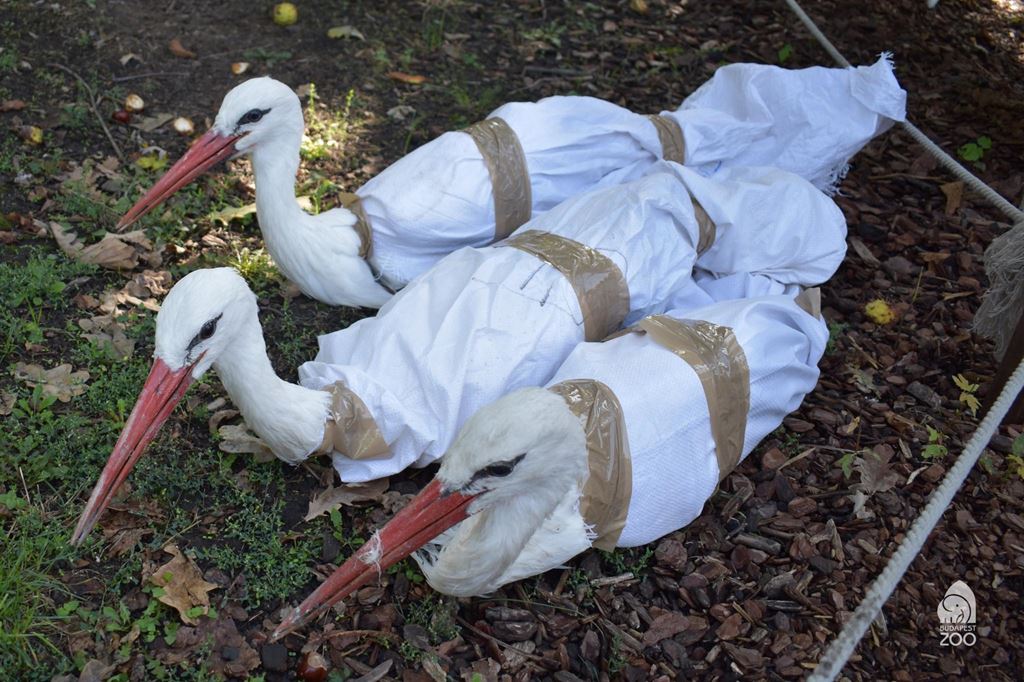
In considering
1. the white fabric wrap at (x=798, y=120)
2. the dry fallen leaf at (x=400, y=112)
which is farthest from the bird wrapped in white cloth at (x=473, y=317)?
the dry fallen leaf at (x=400, y=112)

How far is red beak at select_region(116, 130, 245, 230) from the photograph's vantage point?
12.6 ft

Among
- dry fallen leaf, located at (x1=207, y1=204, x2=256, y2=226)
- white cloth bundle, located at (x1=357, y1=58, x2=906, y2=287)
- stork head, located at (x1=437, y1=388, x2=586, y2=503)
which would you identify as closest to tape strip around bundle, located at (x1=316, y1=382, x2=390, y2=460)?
stork head, located at (x1=437, y1=388, x2=586, y2=503)

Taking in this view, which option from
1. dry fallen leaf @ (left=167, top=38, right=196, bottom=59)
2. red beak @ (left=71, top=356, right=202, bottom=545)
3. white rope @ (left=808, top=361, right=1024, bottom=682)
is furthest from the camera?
dry fallen leaf @ (left=167, top=38, right=196, bottom=59)

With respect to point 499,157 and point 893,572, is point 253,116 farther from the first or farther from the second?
point 893,572

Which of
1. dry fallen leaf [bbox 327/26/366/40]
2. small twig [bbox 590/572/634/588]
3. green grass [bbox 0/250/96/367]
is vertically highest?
dry fallen leaf [bbox 327/26/366/40]

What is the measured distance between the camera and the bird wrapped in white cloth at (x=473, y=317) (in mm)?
3006

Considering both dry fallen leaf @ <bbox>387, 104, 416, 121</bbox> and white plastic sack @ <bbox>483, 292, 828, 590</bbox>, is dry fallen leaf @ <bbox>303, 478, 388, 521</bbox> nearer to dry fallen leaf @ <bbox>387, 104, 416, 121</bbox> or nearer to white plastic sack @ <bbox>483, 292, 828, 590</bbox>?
Result: white plastic sack @ <bbox>483, 292, 828, 590</bbox>

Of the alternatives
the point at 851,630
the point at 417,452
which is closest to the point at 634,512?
the point at 417,452

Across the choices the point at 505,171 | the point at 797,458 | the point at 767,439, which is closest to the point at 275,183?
the point at 505,171

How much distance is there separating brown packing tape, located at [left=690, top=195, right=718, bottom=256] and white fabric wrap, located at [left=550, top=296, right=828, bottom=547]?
473 mm

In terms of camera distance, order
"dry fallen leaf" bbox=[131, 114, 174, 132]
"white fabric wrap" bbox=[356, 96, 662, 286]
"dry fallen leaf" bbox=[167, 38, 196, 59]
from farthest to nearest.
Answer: "dry fallen leaf" bbox=[167, 38, 196, 59]
"dry fallen leaf" bbox=[131, 114, 174, 132]
"white fabric wrap" bbox=[356, 96, 662, 286]

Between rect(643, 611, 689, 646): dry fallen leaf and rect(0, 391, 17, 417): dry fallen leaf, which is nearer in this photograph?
rect(643, 611, 689, 646): dry fallen leaf

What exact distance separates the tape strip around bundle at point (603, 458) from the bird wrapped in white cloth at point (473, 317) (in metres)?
0.40

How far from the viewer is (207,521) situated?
10.6ft
